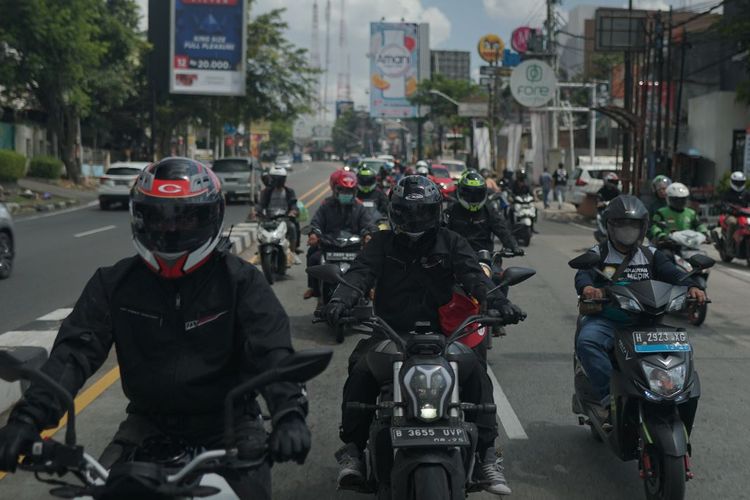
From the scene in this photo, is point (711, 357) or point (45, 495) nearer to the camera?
point (45, 495)

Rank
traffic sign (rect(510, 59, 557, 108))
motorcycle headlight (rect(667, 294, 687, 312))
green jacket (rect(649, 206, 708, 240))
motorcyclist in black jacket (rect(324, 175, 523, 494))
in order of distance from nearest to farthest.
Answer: motorcycle headlight (rect(667, 294, 687, 312)), motorcyclist in black jacket (rect(324, 175, 523, 494)), green jacket (rect(649, 206, 708, 240)), traffic sign (rect(510, 59, 557, 108))

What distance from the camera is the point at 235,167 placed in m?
33.2

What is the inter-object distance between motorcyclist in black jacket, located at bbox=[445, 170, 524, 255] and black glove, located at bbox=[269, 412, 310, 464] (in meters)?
6.34

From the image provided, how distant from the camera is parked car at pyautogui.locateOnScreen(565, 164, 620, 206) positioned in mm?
29109

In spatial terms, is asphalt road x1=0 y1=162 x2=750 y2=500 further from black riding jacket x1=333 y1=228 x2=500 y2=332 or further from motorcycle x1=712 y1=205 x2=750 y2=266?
motorcycle x1=712 y1=205 x2=750 y2=266

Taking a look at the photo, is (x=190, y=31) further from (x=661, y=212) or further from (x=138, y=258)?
(x=138, y=258)

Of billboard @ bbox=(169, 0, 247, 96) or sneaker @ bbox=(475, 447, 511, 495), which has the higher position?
billboard @ bbox=(169, 0, 247, 96)

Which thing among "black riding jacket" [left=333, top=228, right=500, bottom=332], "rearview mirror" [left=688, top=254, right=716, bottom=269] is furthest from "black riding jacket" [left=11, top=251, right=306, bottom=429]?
"rearview mirror" [left=688, top=254, right=716, bottom=269]

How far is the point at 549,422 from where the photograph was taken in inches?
243

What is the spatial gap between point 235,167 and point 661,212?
24.1 m

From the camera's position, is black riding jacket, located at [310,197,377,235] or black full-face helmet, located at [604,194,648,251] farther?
black riding jacket, located at [310,197,377,235]

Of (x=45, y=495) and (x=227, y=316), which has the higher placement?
(x=227, y=316)

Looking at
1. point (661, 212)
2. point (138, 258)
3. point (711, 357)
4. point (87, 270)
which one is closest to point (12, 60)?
point (87, 270)

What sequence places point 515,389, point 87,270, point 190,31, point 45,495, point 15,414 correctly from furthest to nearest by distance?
point 190,31, point 87,270, point 515,389, point 45,495, point 15,414
